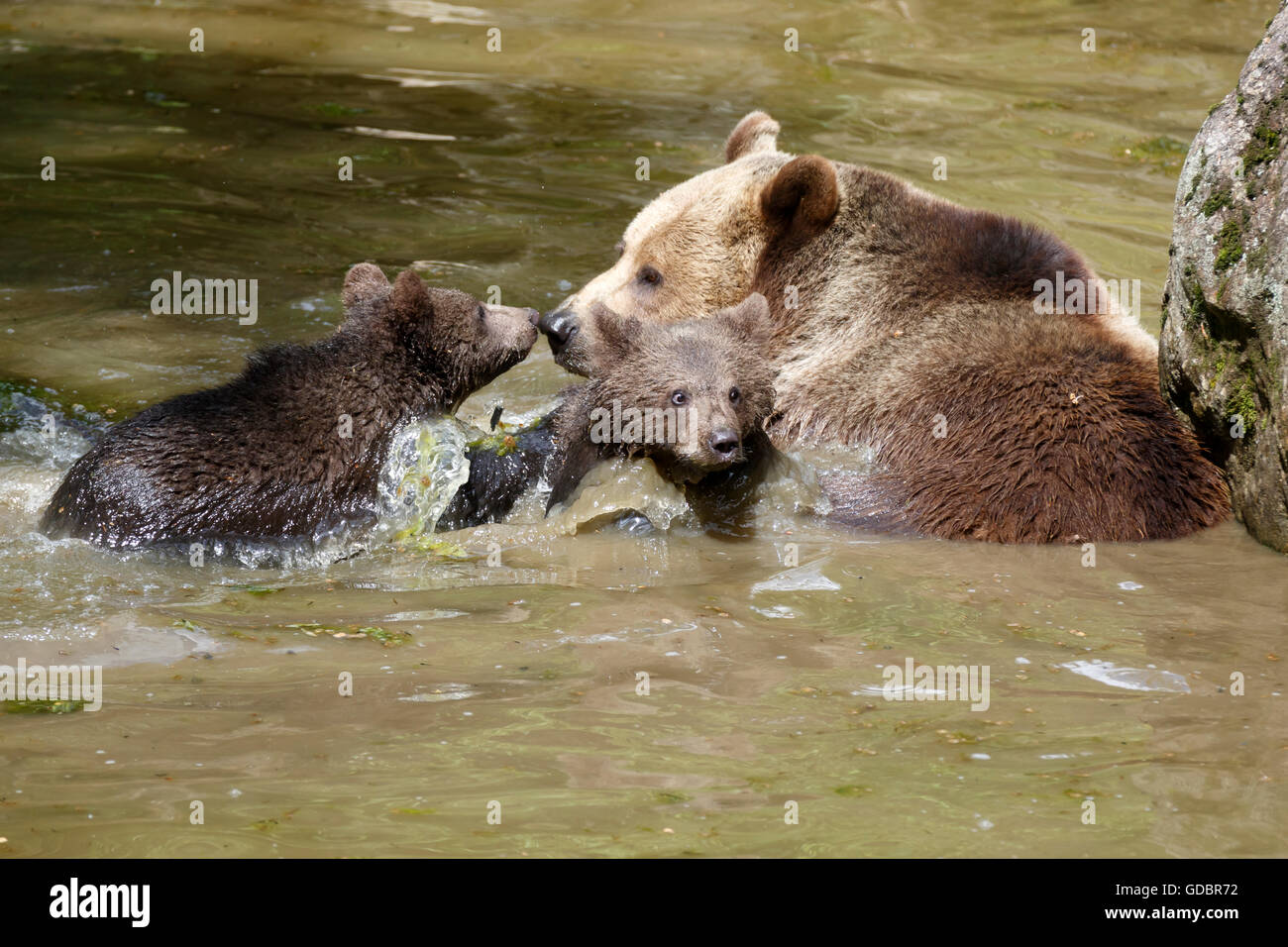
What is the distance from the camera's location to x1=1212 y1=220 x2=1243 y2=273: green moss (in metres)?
6.57

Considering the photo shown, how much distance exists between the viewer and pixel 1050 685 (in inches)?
201

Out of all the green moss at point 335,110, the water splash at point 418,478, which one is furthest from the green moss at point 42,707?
Result: the green moss at point 335,110

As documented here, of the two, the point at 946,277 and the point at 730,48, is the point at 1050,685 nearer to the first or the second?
the point at 946,277

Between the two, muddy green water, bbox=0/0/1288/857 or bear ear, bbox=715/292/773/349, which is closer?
muddy green water, bbox=0/0/1288/857

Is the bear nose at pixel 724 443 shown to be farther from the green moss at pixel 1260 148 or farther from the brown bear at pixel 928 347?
the green moss at pixel 1260 148

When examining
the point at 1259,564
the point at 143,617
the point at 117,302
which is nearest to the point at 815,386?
the point at 1259,564

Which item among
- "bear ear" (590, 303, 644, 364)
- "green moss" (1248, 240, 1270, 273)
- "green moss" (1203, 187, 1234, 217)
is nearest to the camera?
"green moss" (1248, 240, 1270, 273)

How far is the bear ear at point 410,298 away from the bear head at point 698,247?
77 centimetres

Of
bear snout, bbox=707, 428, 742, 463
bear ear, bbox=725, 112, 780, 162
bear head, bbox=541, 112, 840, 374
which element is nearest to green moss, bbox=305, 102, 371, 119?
bear ear, bbox=725, 112, 780, 162

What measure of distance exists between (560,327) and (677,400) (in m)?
1.11

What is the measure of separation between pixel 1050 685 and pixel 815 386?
2902mm

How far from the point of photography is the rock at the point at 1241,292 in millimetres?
6418
